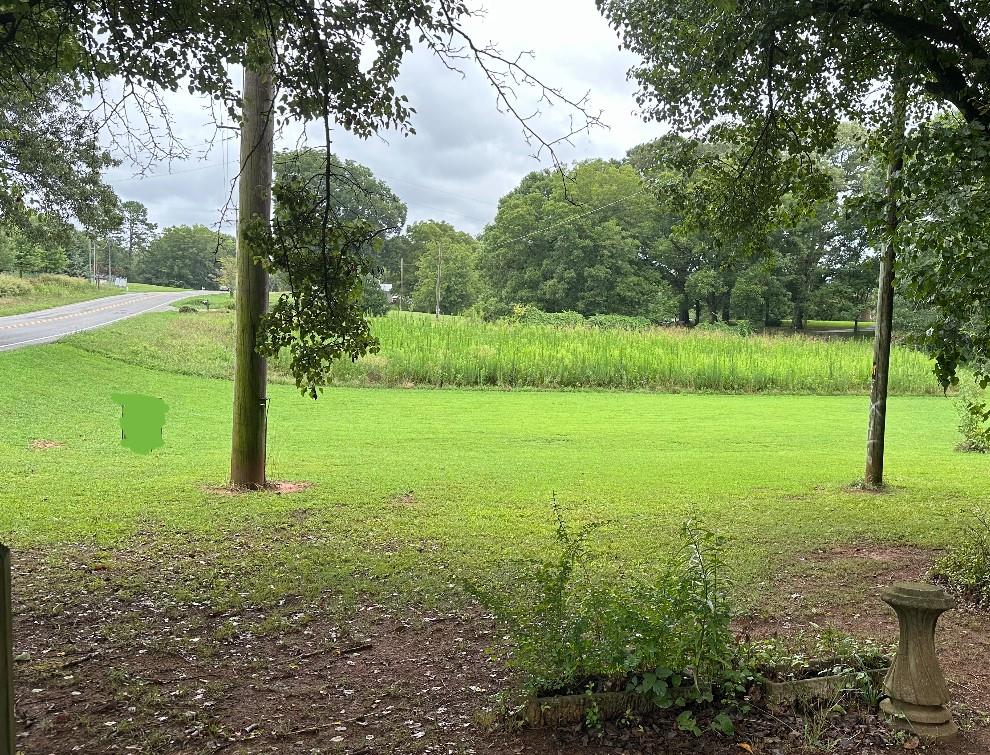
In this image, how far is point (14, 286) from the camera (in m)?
31.7

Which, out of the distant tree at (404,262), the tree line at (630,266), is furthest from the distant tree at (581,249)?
the distant tree at (404,262)

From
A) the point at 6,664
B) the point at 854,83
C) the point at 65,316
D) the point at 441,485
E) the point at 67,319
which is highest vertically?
the point at 854,83

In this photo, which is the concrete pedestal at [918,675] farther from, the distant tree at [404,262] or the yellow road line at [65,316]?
the distant tree at [404,262]

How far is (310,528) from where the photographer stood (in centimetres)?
654

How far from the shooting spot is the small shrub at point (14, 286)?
3089cm

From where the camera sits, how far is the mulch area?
9.33 ft

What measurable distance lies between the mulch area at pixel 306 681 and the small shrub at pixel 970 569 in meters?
0.30

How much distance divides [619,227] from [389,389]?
2344 cm

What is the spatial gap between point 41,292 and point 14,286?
53.7 inches

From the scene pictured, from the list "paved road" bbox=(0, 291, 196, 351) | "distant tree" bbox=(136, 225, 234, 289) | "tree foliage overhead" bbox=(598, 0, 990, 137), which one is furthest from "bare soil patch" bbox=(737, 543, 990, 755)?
"distant tree" bbox=(136, 225, 234, 289)

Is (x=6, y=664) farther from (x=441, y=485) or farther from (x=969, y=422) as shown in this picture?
(x=969, y=422)

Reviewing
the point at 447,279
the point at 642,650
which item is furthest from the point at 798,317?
the point at 642,650

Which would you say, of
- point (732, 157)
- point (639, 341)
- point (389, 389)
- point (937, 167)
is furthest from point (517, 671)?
point (639, 341)

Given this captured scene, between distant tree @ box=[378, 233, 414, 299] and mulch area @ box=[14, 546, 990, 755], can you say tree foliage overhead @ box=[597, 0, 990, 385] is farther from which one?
distant tree @ box=[378, 233, 414, 299]
